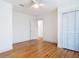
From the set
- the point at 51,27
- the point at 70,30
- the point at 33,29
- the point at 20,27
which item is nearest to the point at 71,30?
the point at 70,30

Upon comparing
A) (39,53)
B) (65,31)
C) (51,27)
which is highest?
(51,27)

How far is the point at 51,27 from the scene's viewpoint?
5695 millimetres

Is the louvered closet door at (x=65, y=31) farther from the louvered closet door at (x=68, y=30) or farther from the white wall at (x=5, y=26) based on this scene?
the white wall at (x=5, y=26)

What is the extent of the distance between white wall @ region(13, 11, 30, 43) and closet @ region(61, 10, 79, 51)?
11.0 feet

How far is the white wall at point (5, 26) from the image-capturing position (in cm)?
330

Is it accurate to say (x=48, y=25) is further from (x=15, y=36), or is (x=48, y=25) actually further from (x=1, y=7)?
(x=1, y=7)

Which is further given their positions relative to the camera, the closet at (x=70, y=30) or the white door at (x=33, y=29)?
the white door at (x=33, y=29)

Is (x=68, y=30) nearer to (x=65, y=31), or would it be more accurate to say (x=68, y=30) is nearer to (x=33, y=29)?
(x=65, y=31)

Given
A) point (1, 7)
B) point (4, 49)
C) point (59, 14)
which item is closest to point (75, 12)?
point (59, 14)

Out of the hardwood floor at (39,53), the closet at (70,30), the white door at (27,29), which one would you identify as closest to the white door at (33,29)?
the white door at (27,29)

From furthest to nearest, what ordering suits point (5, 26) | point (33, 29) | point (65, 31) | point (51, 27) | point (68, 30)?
point (33, 29), point (51, 27), point (65, 31), point (68, 30), point (5, 26)

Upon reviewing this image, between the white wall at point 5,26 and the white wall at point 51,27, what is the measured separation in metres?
3.28

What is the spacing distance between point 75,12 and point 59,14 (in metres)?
0.90

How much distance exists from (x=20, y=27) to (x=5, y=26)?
7.40 feet
